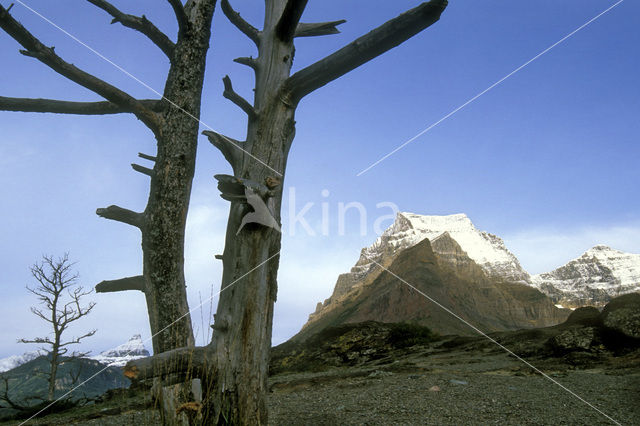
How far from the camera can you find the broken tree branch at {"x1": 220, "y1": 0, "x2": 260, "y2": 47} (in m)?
4.64

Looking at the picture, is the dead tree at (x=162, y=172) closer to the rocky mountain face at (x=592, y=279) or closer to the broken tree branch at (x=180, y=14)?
the broken tree branch at (x=180, y=14)

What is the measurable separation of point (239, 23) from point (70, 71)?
190 centimetres

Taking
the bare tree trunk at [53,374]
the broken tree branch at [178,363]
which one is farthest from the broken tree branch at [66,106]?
the bare tree trunk at [53,374]

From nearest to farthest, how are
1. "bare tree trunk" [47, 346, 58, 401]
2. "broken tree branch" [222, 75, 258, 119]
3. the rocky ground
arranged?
"broken tree branch" [222, 75, 258, 119] < the rocky ground < "bare tree trunk" [47, 346, 58, 401]

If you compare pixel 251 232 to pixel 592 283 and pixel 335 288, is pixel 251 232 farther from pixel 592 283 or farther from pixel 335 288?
pixel 592 283

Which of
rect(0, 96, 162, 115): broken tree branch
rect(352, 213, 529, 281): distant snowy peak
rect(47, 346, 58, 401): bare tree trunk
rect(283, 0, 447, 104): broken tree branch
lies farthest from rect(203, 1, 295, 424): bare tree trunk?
rect(352, 213, 529, 281): distant snowy peak

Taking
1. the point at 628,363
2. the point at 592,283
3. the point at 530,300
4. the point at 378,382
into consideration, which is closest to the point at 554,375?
the point at 628,363

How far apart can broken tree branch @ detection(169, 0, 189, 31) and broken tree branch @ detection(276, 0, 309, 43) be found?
1.30 meters

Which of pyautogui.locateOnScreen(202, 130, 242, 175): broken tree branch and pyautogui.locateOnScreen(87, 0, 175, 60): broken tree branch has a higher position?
pyautogui.locateOnScreen(87, 0, 175, 60): broken tree branch

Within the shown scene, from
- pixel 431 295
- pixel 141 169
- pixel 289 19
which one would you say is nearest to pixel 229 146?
pixel 289 19

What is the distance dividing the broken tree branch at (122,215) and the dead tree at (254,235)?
1.30m

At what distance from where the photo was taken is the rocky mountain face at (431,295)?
41772mm

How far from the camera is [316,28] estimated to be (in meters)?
4.88

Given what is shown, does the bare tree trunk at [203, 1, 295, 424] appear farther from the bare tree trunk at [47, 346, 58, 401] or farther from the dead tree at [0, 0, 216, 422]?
the bare tree trunk at [47, 346, 58, 401]
